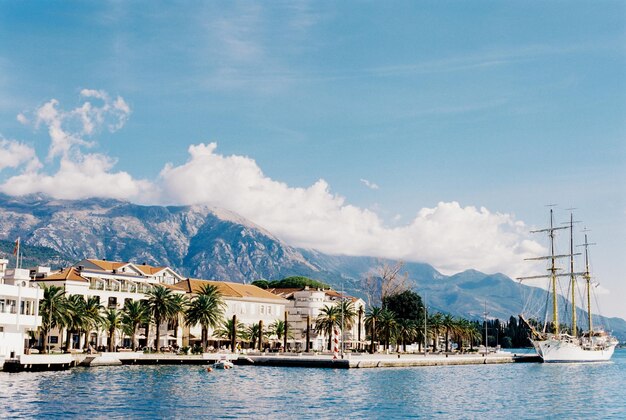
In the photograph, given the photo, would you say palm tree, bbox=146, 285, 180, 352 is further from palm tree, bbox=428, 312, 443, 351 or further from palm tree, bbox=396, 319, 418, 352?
palm tree, bbox=428, 312, 443, 351

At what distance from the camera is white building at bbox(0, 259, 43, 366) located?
8319 cm

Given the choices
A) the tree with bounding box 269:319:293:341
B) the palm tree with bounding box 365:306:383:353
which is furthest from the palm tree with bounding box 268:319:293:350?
the palm tree with bounding box 365:306:383:353

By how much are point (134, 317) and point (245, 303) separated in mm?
38925

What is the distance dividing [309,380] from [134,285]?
188ft

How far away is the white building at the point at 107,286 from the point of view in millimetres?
116188

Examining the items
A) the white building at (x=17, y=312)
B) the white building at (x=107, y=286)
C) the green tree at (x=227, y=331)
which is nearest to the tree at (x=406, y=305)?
the green tree at (x=227, y=331)

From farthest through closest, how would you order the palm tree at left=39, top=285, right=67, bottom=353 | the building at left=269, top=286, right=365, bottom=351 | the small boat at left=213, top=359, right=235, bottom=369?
the building at left=269, top=286, right=365, bottom=351 < the small boat at left=213, top=359, right=235, bottom=369 < the palm tree at left=39, top=285, right=67, bottom=353

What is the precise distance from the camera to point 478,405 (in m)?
61.1

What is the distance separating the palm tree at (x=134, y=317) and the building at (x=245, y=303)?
2267cm

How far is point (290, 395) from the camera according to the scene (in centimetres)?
6334

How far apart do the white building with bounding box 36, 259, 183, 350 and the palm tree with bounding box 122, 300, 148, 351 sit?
5207 millimetres

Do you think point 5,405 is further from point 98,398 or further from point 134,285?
point 134,285

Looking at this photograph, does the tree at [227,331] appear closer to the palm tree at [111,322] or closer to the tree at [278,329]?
the tree at [278,329]

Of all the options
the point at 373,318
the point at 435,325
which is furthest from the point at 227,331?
the point at 435,325
